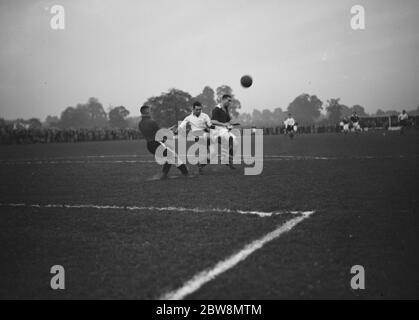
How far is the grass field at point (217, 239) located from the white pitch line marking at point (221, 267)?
2 cm

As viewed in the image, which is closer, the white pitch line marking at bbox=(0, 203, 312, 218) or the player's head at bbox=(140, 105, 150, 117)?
the white pitch line marking at bbox=(0, 203, 312, 218)

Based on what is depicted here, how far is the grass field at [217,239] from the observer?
12.3 feet

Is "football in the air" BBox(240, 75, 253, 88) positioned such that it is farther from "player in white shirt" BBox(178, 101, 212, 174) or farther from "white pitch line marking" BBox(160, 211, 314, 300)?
"white pitch line marking" BBox(160, 211, 314, 300)

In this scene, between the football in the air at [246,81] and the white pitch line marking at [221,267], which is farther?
the football in the air at [246,81]

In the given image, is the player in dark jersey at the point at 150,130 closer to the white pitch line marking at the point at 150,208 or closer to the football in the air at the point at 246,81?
the white pitch line marking at the point at 150,208

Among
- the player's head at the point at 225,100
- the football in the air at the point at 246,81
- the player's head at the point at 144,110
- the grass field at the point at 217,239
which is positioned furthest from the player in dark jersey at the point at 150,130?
the football in the air at the point at 246,81

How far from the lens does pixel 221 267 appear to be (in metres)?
4.09

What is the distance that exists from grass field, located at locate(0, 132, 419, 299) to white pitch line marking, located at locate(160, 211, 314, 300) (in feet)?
0.07

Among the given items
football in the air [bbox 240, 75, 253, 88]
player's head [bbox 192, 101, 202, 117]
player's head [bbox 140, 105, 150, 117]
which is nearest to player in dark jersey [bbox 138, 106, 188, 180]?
player's head [bbox 140, 105, 150, 117]

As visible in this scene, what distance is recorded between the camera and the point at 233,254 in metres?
4.46

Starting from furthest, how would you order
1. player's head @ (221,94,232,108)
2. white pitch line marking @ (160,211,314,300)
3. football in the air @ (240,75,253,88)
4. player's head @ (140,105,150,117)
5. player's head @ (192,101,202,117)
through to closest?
football in the air @ (240,75,253,88)
player's head @ (221,94,232,108)
player's head @ (192,101,202,117)
player's head @ (140,105,150,117)
white pitch line marking @ (160,211,314,300)

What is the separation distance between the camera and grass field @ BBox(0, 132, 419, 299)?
147 inches
